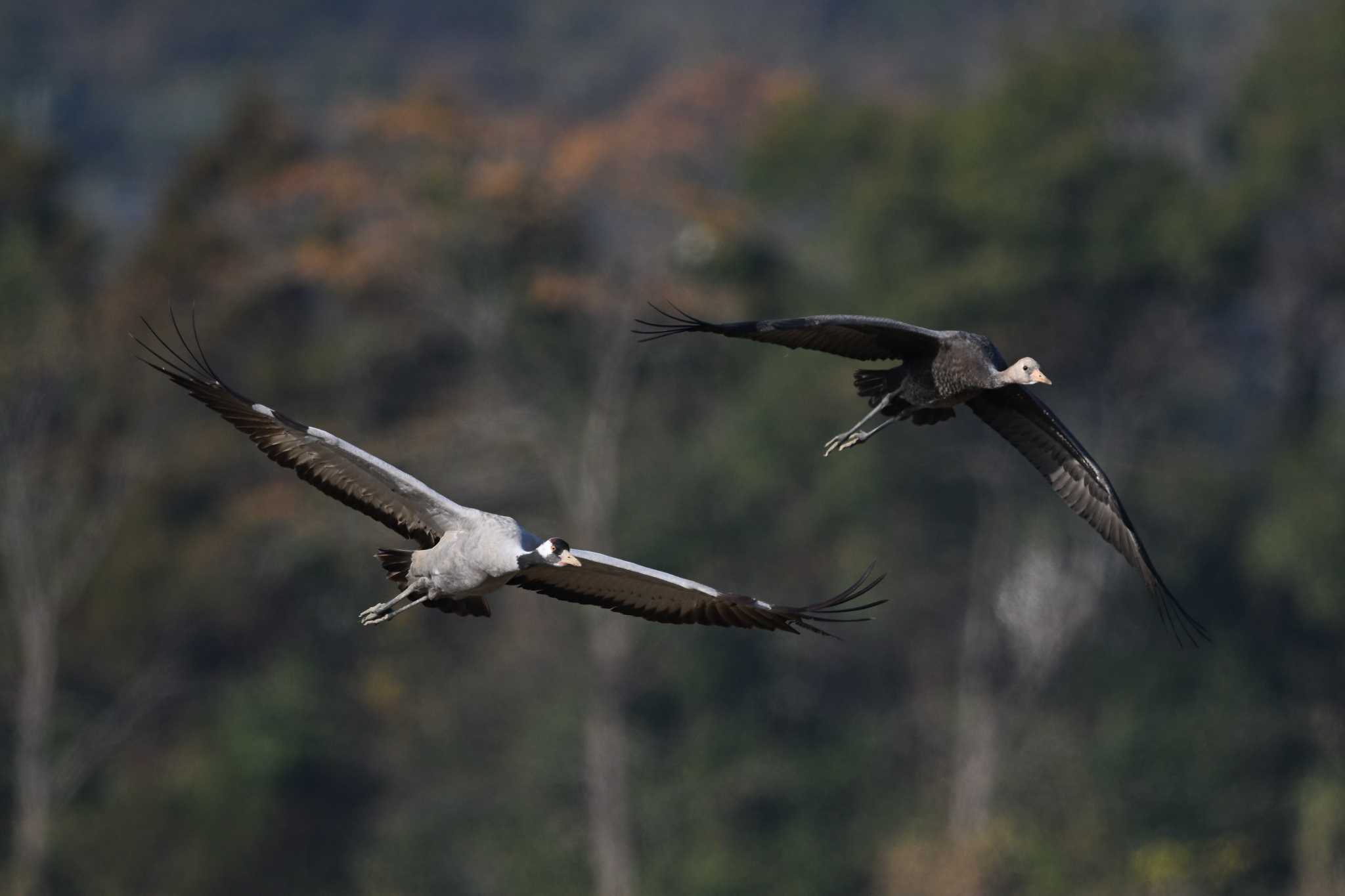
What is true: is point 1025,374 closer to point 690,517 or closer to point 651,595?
point 651,595

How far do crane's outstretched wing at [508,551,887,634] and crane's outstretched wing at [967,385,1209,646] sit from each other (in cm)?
193

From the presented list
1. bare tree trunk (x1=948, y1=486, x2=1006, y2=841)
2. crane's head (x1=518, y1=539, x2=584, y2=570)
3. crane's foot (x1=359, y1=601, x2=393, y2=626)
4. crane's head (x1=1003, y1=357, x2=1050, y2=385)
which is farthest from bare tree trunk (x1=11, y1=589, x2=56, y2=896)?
crane's head (x1=1003, y1=357, x2=1050, y2=385)

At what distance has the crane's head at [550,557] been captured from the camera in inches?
521

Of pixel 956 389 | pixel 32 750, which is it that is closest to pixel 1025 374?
pixel 956 389

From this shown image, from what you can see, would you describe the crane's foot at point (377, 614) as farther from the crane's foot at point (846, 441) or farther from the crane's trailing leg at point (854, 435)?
the crane's foot at point (846, 441)

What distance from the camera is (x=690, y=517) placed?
32.7m

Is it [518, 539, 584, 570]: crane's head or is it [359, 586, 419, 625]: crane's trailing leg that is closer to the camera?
[518, 539, 584, 570]: crane's head

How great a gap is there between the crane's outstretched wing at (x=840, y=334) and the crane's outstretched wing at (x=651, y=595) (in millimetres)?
1176

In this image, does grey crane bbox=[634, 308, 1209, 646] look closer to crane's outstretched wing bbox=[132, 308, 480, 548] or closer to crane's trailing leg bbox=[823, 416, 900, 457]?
crane's trailing leg bbox=[823, 416, 900, 457]

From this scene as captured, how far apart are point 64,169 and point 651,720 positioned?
12353 mm

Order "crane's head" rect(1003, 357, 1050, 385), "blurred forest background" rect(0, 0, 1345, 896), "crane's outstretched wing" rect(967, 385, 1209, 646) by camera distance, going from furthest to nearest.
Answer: "blurred forest background" rect(0, 0, 1345, 896), "crane's outstretched wing" rect(967, 385, 1209, 646), "crane's head" rect(1003, 357, 1050, 385)

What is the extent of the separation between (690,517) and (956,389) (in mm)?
18375

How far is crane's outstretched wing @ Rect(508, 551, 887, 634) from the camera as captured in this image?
13.2m

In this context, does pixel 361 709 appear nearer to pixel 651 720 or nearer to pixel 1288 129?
pixel 651 720
